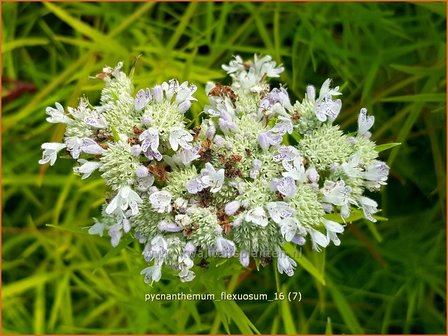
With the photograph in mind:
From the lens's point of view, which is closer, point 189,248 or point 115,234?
point 189,248

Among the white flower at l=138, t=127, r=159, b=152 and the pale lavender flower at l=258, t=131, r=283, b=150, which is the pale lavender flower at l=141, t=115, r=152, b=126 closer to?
the white flower at l=138, t=127, r=159, b=152

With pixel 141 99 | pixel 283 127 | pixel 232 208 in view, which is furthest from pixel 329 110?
pixel 141 99

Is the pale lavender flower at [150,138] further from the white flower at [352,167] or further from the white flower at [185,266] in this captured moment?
the white flower at [352,167]

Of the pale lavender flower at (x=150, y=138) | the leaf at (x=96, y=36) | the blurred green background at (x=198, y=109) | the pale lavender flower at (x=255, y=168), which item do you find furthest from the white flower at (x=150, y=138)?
the leaf at (x=96, y=36)

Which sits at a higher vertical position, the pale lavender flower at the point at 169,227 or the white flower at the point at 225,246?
the pale lavender flower at the point at 169,227

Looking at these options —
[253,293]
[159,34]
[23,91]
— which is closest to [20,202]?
[23,91]

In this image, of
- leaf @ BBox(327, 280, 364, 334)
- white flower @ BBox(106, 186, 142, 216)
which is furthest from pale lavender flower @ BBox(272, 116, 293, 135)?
leaf @ BBox(327, 280, 364, 334)

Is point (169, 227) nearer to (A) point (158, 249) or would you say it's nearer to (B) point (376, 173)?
(A) point (158, 249)
